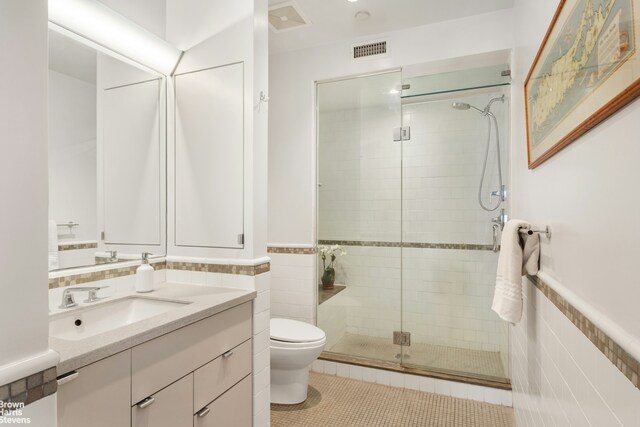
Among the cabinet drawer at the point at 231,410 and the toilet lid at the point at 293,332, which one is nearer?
the cabinet drawer at the point at 231,410

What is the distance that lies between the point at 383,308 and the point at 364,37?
7.39 ft

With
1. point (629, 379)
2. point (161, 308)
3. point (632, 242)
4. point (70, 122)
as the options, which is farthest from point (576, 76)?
point (70, 122)

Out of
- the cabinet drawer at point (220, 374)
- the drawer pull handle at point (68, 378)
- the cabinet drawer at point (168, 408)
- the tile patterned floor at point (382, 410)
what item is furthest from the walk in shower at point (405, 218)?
the drawer pull handle at point (68, 378)

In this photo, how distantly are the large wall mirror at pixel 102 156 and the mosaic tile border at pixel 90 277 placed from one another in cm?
5

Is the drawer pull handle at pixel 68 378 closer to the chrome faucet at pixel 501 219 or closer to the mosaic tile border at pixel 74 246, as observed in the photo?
the mosaic tile border at pixel 74 246

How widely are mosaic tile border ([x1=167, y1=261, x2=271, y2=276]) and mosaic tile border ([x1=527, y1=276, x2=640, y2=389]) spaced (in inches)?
51.4

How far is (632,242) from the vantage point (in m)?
0.63

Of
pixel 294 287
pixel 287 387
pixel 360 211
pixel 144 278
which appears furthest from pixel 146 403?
pixel 360 211

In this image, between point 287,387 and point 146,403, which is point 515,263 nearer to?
point 146,403

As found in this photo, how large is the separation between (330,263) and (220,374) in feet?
5.28

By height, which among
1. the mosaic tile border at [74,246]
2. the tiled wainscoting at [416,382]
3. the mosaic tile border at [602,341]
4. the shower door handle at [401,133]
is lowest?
the tiled wainscoting at [416,382]

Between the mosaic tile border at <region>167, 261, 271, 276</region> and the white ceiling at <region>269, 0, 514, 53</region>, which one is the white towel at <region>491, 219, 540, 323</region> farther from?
the white ceiling at <region>269, 0, 514, 53</region>

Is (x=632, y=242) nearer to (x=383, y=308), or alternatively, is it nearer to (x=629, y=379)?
(x=629, y=379)

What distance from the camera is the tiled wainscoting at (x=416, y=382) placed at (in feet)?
7.74
